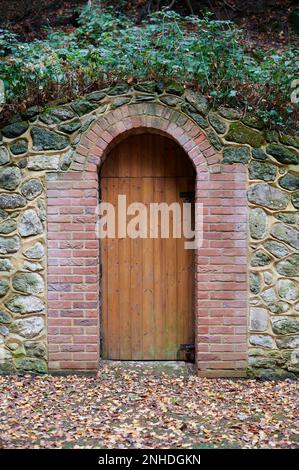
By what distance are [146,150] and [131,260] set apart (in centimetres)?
116

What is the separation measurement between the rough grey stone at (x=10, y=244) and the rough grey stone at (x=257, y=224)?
2.25m

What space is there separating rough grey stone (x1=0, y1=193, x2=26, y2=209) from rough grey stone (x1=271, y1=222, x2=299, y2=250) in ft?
7.99

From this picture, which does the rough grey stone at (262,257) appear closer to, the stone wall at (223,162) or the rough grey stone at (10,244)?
the stone wall at (223,162)

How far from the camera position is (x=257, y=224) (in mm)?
4102

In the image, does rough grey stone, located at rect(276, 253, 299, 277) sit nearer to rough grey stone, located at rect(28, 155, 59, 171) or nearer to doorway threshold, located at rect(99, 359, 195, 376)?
doorway threshold, located at rect(99, 359, 195, 376)

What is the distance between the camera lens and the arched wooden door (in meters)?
4.45

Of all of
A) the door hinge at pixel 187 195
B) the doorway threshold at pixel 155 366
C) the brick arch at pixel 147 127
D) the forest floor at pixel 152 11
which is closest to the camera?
the brick arch at pixel 147 127

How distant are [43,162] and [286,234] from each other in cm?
244

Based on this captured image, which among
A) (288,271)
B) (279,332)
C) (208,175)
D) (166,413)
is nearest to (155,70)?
(208,175)

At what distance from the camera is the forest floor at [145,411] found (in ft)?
10.0

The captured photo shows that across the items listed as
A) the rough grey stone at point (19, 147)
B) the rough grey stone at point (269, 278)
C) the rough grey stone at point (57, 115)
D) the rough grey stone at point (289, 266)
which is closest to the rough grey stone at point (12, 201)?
the rough grey stone at point (19, 147)

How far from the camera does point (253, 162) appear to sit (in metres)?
4.10

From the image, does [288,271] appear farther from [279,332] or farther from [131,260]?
[131,260]

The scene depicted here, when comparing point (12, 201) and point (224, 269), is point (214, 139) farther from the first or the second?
point (12, 201)
